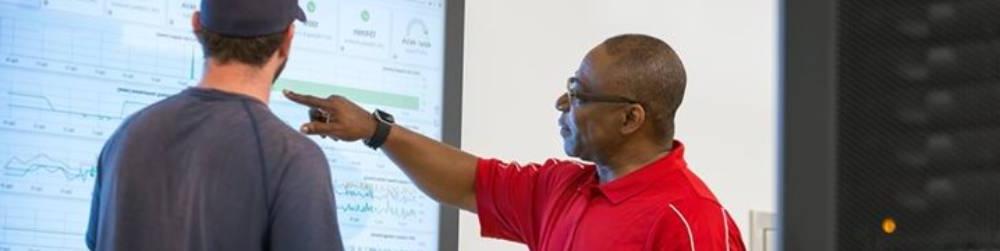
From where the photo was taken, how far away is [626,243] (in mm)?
2074

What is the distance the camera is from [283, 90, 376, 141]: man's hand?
2.15m

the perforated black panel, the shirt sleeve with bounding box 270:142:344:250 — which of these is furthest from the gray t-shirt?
the perforated black panel

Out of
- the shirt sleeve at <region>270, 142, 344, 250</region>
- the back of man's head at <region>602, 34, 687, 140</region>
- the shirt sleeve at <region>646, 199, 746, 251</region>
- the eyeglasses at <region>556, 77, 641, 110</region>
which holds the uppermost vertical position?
the back of man's head at <region>602, 34, 687, 140</region>

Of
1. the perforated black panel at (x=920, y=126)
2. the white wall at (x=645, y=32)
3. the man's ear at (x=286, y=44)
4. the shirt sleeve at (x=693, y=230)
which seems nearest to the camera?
the perforated black panel at (x=920, y=126)

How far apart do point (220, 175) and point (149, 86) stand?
84 cm

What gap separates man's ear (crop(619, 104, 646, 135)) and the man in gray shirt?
731 mm

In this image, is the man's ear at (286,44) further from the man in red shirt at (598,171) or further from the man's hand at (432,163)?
the man's hand at (432,163)

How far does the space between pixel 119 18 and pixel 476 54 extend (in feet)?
2.61

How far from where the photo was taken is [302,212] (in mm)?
1538

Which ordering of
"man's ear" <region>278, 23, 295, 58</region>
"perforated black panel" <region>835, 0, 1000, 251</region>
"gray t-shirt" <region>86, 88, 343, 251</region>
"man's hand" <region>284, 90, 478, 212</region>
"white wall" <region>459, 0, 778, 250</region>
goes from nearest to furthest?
"perforated black panel" <region>835, 0, 1000, 251</region>
"gray t-shirt" <region>86, 88, 343, 251</region>
"man's ear" <region>278, 23, 295, 58</region>
"man's hand" <region>284, 90, 478, 212</region>
"white wall" <region>459, 0, 778, 250</region>

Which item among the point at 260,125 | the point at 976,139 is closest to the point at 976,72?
the point at 976,139

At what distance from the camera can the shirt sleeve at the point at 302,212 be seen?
153 centimetres

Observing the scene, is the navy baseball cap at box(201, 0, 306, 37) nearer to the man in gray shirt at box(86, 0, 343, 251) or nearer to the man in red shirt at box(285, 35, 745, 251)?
the man in gray shirt at box(86, 0, 343, 251)

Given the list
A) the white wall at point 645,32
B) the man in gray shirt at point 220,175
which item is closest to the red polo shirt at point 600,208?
the white wall at point 645,32
